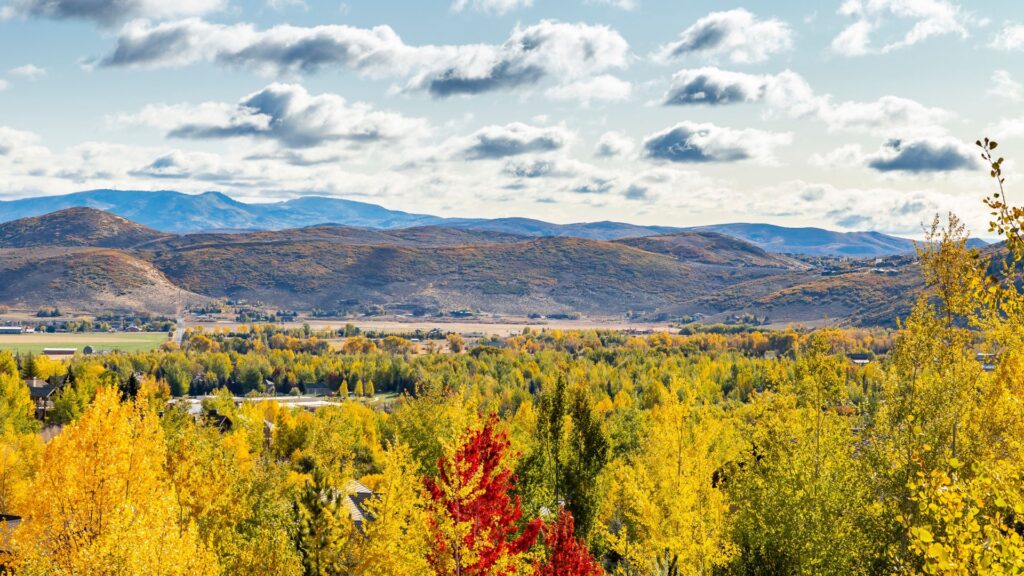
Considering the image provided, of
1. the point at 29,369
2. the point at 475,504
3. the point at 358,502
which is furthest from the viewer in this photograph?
the point at 29,369

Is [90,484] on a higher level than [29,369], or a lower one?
higher

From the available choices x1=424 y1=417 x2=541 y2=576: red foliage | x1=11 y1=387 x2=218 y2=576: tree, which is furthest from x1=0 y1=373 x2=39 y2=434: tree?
x1=424 y1=417 x2=541 y2=576: red foliage

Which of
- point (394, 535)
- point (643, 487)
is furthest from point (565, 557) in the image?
point (643, 487)

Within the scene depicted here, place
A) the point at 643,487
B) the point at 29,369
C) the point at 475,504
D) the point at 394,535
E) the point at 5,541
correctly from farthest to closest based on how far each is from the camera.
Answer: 1. the point at 29,369
2. the point at 5,541
3. the point at 643,487
4. the point at 394,535
5. the point at 475,504

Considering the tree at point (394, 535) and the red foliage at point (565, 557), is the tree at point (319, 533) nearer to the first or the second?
the tree at point (394, 535)

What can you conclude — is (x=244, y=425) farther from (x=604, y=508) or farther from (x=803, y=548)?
(x=803, y=548)

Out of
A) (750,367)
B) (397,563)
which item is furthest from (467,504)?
(750,367)

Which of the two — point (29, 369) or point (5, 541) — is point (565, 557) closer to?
point (5, 541)

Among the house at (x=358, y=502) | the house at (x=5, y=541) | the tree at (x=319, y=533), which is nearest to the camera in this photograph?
the tree at (x=319, y=533)

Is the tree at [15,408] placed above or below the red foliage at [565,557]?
below

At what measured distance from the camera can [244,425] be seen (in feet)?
238

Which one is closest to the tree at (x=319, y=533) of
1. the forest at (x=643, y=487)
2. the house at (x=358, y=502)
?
the forest at (x=643, y=487)

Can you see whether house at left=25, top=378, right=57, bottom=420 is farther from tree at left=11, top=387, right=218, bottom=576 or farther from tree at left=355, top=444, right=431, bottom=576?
tree at left=355, top=444, right=431, bottom=576

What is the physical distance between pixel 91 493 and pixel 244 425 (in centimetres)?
4063
